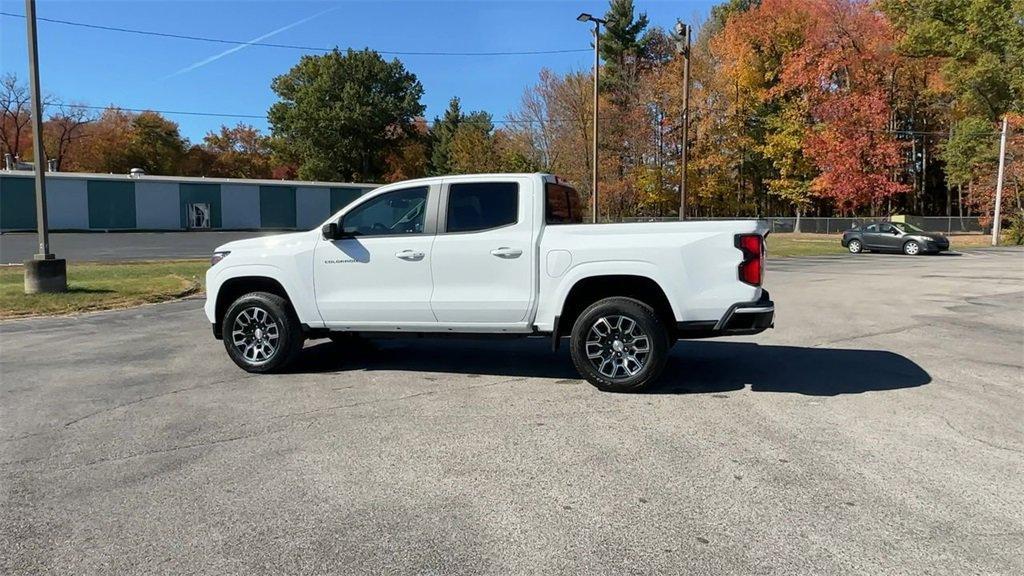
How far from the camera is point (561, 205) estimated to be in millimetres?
6637

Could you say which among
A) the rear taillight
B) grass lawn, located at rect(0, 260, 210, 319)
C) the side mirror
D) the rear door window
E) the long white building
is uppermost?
the long white building

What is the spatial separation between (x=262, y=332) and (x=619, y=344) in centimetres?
359

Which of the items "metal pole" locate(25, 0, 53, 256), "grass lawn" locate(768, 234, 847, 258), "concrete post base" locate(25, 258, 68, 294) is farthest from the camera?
"grass lawn" locate(768, 234, 847, 258)

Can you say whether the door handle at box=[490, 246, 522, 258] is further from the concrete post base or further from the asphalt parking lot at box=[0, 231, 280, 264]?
the asphalt parking lot at box=[0, 231, 280, 264]

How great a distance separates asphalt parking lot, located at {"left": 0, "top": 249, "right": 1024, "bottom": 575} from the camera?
10.6 feet

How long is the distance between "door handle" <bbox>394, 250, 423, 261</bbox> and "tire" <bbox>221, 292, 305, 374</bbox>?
4.45ft

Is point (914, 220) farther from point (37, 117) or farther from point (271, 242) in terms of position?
point (271, 242)

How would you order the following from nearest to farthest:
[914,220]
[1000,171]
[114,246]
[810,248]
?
[114,246], [810,248], [1000,171], [914,220]

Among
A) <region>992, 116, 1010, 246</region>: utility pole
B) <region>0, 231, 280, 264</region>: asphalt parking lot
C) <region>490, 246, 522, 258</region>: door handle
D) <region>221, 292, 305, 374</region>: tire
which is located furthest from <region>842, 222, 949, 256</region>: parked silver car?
<region>221, 292, 305, 374</region>: tire

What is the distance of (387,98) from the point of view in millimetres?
66375

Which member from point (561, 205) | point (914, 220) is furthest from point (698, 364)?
point (914, 220)

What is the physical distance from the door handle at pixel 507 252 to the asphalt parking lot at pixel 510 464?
4.03ft

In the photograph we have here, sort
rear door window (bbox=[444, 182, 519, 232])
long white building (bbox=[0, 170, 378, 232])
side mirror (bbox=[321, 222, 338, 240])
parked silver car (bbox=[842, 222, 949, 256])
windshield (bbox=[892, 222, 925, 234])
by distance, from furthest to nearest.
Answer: long white building (bbox=[0, 170, 378, 232]), windshield (bbox=[892, 222, 925, 234]), parked silver car (bbox=[842, 222, 949, 256]), side mirror (bbox=[321, 222, 338, 240]), rear door window (bbox=[444, 182, 519, 232])

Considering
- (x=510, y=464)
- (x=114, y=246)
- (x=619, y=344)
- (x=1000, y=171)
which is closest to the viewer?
(x=510, y=464)
